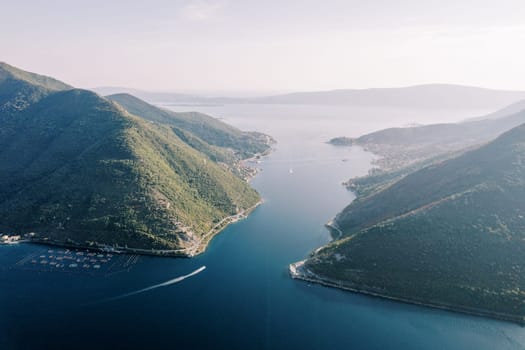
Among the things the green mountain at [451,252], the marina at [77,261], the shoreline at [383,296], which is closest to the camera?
the shoreline at [383,296]

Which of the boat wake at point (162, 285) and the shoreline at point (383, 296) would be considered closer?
the shoreline at point (383, 296)

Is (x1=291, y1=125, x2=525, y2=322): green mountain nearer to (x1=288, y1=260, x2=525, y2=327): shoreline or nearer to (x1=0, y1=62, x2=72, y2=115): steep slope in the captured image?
(x1=288, y1=260, x2=525, y2=327): shoreline

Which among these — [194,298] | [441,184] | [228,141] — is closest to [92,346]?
[194,298]

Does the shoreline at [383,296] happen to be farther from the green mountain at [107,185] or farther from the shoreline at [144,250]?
the green mountain at [107,185]

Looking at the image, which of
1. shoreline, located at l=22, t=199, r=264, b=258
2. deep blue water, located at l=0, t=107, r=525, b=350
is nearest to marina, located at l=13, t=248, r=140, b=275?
deep blue water, located at l=0, t=107, r=525, b=350

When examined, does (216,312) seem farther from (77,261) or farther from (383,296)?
Result: (77,261)

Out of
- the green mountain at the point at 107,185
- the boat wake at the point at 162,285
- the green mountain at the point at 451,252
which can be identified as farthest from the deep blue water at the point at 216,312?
the green mountain at the point at 107,185

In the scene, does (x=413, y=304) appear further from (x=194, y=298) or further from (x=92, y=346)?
(x=92, y=346)
